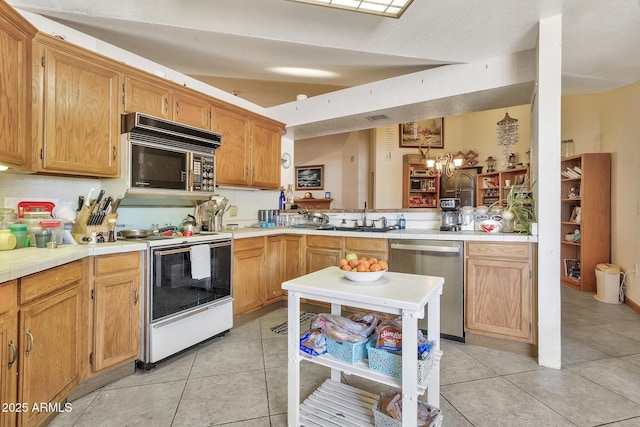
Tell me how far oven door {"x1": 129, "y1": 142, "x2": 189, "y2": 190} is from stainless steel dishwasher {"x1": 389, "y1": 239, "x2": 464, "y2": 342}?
2076 mm

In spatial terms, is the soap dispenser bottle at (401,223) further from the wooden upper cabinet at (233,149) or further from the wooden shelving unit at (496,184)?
the wooden shelving unit at (496,184)

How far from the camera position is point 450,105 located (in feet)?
10.7

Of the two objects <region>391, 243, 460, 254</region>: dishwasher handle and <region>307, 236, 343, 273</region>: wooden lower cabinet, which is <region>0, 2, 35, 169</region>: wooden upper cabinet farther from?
<region>391, 243, 460, 254</region>: dishwasher handle

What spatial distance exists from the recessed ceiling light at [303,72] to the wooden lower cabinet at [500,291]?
246 centimetres

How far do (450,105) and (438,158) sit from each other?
4.06 m

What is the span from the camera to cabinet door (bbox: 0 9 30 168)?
1654 mm

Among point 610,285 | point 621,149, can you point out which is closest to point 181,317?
point 610,285

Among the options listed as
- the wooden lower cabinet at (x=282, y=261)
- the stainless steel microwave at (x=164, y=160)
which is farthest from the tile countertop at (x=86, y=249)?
the stainless steel microwave at (x=164, y=160)

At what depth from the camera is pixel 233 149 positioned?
3.29 m

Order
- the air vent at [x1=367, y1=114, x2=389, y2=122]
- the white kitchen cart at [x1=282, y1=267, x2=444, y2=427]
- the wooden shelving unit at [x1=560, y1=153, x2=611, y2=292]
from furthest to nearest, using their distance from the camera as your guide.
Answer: the wooden shelving unit at [x1=560, y1=153, x2=611, y2=292]
the air vent at [x1=367, y1=114, x2=389, y2=122]
the white kitchen cart at [x1=282, y1=267, x2=444, y2=427]

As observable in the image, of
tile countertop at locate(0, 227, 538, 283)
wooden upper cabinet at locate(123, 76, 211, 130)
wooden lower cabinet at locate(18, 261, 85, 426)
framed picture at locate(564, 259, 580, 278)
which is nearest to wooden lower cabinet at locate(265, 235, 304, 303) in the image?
tile countertop at locate(0, 227, 538, 283)

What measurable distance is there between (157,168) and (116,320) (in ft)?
3.78

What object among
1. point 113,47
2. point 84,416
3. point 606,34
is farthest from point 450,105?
point 84,416

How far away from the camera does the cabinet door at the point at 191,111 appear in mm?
2742
